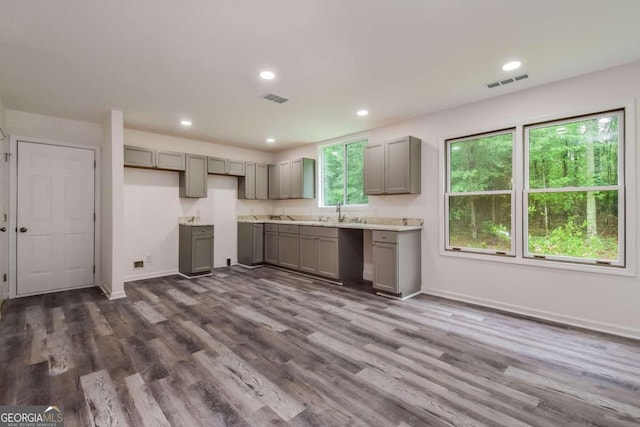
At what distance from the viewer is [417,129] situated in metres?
4.40

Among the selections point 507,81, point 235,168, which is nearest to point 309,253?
point 235,168

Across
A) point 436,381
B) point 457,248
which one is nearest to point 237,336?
point 436,381

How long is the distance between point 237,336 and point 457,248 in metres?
2.97

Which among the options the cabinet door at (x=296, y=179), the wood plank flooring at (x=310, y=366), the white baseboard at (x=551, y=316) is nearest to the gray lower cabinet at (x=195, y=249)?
the wood plank flooring at (x=310, y=366)

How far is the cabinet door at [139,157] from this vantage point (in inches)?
186

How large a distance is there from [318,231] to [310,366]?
289 centimetres

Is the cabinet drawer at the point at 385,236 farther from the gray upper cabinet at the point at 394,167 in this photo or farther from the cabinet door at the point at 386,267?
the gray upper cabinet at the point at 394,167

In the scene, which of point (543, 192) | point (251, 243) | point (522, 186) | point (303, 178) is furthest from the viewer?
point (251, 243)

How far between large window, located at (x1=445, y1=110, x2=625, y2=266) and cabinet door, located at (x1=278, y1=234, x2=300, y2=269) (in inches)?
101

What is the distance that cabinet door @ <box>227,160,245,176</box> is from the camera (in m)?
6.00

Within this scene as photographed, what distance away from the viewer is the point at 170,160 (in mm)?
5176

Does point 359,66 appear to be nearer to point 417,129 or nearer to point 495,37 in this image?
point 495,37

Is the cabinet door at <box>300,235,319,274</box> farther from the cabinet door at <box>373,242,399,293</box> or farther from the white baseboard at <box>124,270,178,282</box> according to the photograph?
the white baseboard at <box>124,270,178,282</box>

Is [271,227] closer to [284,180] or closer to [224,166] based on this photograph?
[284,180]
